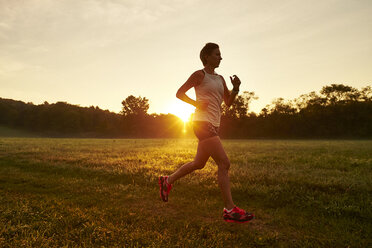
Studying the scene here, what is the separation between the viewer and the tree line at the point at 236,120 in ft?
205

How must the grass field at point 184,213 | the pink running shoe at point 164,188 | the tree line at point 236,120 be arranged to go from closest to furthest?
the grass field at point 184,213 < the pink running shoe at point 164,188 < the tree line at point 236,120

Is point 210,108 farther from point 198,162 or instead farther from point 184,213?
point 184,213

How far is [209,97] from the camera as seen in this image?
3.82 m

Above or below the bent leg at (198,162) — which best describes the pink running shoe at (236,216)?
below

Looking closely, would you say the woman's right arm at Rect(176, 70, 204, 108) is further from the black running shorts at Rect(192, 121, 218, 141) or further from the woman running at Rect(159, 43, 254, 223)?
the black running shorts at Rect(192, 121, 218, 141)

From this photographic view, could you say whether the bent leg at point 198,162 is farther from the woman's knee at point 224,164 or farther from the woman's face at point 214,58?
the woman's face at point 214,58

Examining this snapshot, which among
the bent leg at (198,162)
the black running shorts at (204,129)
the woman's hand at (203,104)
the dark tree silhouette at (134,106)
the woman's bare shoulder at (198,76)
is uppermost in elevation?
the dark tree silhouette at (134,106)

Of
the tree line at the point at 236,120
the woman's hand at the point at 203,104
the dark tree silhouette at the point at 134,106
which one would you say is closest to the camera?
the woman's hand at the point at 203,104

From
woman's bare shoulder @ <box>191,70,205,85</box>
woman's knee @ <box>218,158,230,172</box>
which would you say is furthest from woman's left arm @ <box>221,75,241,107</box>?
woman's knee @ <box>218,158,230,172</box>

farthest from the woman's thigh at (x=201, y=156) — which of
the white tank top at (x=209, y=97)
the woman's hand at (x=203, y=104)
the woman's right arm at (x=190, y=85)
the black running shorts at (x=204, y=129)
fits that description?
the woman's right arm at (x=190, y=85)

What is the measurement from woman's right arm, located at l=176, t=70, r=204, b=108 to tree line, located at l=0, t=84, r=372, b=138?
2450 inches

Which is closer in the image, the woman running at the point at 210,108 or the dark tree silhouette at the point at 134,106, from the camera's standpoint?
the woman running at the point at 210,108

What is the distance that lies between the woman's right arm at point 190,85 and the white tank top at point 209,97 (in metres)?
0.08

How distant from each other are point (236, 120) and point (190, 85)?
65745 millimetres
